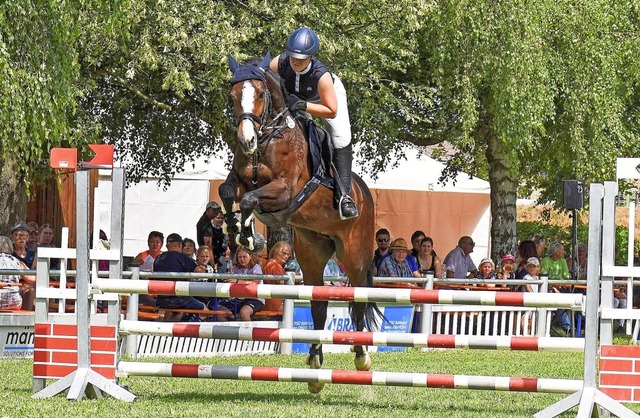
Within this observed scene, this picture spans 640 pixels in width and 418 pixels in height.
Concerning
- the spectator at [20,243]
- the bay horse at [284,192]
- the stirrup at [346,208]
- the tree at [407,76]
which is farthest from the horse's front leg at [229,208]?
the tree at [407,76]

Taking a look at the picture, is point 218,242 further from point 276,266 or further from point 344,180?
point 344,180

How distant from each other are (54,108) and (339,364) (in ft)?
14.8

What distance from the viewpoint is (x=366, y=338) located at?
25.4 ft

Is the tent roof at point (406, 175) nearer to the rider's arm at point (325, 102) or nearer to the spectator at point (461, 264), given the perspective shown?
the spectator at point (461, 264)

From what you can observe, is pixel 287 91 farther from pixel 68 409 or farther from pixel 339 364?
pixel 339 364

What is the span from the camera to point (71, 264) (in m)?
17.7

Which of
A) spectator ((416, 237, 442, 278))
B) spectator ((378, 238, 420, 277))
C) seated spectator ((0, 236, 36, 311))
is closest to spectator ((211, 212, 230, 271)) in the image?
spectator ((378, 238, 420, 277))

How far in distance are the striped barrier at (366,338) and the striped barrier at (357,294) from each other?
0.24 meters

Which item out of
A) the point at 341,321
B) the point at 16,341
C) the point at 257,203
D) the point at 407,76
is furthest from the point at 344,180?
the point at 407,76

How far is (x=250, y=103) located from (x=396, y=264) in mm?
8183

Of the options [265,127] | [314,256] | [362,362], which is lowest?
[362,362]

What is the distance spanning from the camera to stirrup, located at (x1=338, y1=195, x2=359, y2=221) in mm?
9375

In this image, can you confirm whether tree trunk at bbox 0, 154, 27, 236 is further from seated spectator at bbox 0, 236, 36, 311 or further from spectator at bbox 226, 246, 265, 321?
spectator at bbox 226, 246, 265, 321

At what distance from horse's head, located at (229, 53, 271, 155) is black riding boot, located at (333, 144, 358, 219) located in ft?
3.01
